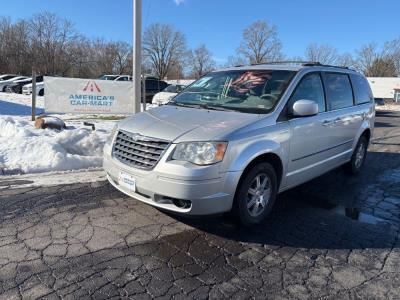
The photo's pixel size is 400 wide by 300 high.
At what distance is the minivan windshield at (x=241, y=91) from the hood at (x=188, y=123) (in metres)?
0.26

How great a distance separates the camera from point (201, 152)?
11.5 ft

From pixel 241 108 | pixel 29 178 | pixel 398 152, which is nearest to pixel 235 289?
pixel 241 108

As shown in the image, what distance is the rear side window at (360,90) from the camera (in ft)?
20.1

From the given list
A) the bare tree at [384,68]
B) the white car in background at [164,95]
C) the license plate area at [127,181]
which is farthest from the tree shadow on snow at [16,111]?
the bare tree at [384,68]

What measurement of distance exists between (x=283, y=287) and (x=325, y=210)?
206cm

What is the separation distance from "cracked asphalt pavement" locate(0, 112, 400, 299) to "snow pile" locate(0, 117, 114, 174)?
110cm

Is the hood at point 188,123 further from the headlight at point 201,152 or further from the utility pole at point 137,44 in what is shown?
the utility pole at point 137,44

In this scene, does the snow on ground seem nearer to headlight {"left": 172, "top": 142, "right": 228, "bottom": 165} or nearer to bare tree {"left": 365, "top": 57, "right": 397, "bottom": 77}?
headlight {"left": 172, "top": 142, "right": 228, "bottom": 165}

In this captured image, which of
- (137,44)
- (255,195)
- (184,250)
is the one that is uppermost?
(137,44)

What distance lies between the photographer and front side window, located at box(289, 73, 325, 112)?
452 cm

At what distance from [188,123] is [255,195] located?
1085mm

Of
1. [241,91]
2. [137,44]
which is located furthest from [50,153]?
[241,91]

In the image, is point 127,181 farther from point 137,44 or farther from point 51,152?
point 137,44

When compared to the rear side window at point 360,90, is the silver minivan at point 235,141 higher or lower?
lower
